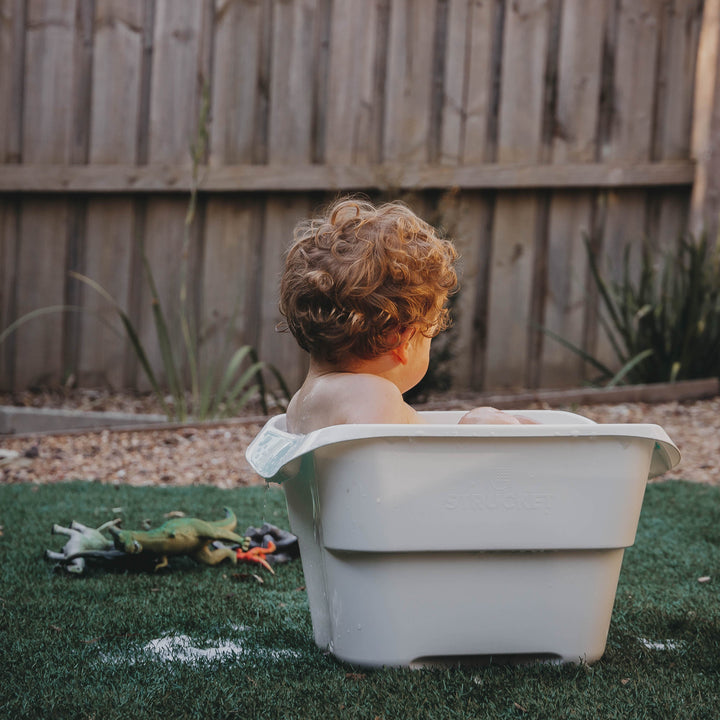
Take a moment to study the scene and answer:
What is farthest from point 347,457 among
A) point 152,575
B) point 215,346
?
point 215,346

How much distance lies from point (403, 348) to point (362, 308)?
0.40 ft

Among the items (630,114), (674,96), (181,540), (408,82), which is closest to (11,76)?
(408,82)

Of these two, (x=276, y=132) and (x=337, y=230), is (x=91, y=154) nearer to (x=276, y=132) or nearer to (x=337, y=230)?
(x=276, y=132)

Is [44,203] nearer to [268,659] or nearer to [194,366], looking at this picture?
[194,366]

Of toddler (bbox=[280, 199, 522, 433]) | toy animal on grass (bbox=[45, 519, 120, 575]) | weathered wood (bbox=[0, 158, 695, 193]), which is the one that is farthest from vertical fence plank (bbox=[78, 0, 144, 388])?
toddler (bbox=[280, 199, 522, 433])

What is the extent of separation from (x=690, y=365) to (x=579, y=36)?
1.54 metres

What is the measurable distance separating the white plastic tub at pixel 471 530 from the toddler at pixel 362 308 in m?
0.14

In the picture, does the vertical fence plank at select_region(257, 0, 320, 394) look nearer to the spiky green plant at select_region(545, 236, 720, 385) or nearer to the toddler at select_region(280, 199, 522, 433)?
the spiky green plant at select_region(545, 236, 720, 385)

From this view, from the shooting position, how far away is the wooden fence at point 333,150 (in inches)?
147

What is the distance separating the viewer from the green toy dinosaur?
5.50 ft

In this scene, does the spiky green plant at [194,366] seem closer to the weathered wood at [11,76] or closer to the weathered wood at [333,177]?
the weathered wood at [333,177]

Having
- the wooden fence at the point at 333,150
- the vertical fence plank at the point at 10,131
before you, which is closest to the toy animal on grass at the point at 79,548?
the wooden fence at the point at 333,150

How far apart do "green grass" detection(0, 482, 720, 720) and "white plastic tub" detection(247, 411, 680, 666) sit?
0.19 feet

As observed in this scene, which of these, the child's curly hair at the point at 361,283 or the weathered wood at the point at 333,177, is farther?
the weathered wood at the point at 333,177
